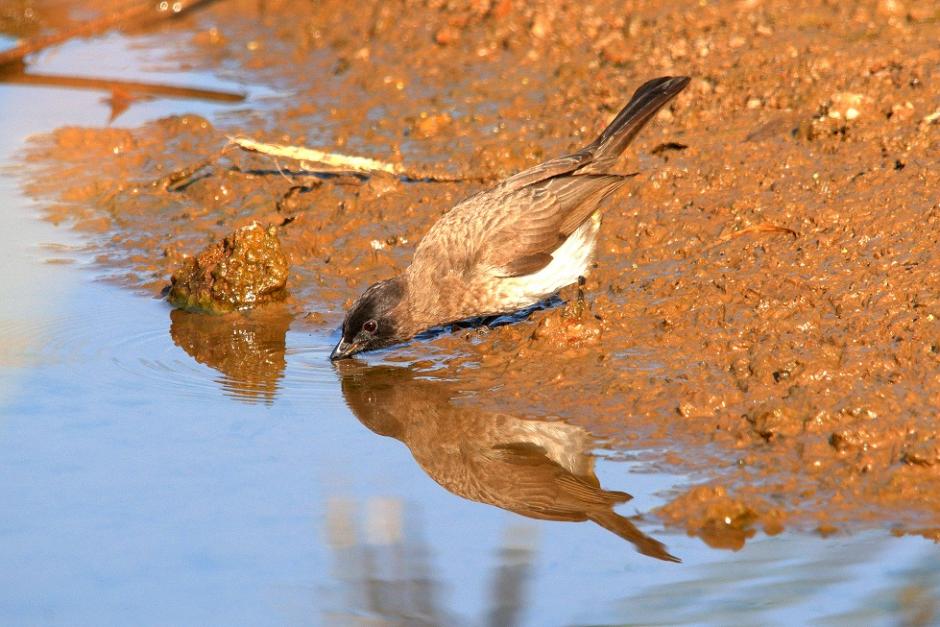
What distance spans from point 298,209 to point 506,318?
2.13m

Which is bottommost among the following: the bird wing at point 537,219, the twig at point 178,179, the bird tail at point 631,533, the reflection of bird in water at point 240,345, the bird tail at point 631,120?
the reflection of bird in water at point 240,345

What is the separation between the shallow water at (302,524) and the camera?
461cm

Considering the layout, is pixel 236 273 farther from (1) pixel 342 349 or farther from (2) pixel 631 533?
(2) pixel 631 533

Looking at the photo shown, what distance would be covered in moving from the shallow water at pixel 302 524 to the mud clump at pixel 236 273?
0.45m

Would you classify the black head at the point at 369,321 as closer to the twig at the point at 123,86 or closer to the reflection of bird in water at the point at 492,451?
the reflection of bird in water at the point at 492,451

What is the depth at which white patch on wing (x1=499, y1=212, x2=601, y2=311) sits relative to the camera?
760cm

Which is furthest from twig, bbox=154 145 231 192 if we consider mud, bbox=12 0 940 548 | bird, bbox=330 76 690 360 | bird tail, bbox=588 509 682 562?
bird tail, bbox=588 509 682 562

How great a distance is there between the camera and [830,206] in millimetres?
7859

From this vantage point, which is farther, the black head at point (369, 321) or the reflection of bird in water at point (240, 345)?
the black head at point (369, 321)

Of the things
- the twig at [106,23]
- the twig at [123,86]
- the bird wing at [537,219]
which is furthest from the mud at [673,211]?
the twig at [106,23]

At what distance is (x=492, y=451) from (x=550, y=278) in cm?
177

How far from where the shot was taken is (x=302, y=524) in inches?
208

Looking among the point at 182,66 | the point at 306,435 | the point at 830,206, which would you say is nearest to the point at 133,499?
the point at 306,435

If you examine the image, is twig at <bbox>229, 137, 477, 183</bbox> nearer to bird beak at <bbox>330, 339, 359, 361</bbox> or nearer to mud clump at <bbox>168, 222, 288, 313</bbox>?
mud clump at <bbox>168, 222, 288, 313</bbox>
